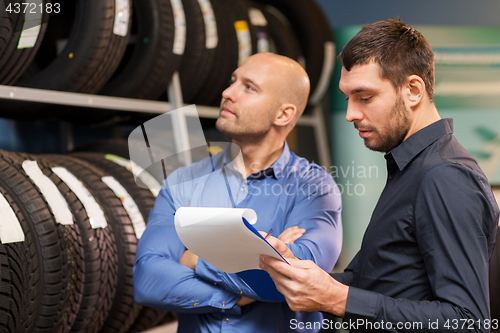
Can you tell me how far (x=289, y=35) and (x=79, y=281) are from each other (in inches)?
92.1

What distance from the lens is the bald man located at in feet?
4.67

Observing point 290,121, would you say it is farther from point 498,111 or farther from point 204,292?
point 498,111

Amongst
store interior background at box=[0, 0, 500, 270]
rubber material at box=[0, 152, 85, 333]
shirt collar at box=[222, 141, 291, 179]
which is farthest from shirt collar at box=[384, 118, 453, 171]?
store interior background at box=[0, 0, 500, 270]

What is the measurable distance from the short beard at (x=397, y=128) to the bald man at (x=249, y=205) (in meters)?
0.41

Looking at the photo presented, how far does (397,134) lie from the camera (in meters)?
1.13

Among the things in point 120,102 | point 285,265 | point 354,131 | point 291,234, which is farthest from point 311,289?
point 354,131

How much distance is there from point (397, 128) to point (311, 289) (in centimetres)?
44

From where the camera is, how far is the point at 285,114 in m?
1.75

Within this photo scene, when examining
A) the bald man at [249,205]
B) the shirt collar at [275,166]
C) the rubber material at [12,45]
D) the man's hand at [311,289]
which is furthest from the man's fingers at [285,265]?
the rubber material at [12,45]

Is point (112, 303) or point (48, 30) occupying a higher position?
point (48, 30)

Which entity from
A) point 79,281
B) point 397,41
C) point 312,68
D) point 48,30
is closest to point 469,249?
point 397,41

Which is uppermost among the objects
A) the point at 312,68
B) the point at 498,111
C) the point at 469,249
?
the point at 312,68

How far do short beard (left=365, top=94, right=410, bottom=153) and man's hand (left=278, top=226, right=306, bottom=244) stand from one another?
0.41m

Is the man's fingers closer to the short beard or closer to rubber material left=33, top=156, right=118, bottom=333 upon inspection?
the short beard
